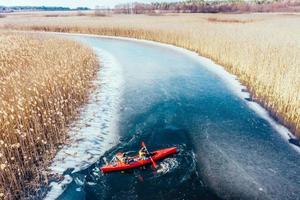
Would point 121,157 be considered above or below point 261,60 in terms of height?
below

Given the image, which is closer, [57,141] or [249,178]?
[249,178]

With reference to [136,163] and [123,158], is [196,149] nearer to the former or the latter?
[136,163]

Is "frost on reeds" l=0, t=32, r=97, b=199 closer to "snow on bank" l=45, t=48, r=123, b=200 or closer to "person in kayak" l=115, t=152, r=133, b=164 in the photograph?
"snow on bank" l=45, t=48, r=123, b=200

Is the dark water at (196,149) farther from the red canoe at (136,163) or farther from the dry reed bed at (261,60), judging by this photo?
the dry reed bed at (261,60)

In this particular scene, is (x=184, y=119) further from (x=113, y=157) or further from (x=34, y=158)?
(x=34, y=158)

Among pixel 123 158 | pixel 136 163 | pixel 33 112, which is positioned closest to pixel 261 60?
pixel 136 163

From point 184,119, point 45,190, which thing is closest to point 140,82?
point 184,119

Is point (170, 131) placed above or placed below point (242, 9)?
below
